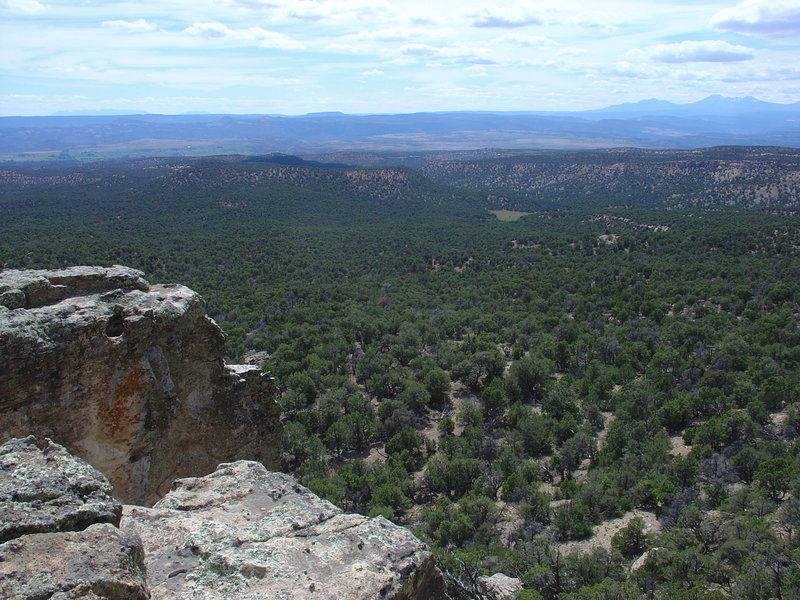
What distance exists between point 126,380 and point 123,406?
52 centimetres

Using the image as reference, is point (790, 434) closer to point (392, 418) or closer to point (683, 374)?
point (683, 374)

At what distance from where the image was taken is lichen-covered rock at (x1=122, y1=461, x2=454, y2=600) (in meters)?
6.76

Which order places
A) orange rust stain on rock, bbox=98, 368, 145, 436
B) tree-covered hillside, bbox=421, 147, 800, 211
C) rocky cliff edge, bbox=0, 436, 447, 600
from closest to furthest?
rocky cliff edge, bbox=0, 436, 447, 600 → orange rust stain on rock, bbox=98, 368, 145, 436 → tree-covered hillside, bbox=421, 147, 800, 211

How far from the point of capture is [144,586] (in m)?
6.10

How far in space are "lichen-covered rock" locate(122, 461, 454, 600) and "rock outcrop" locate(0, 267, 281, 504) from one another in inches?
118

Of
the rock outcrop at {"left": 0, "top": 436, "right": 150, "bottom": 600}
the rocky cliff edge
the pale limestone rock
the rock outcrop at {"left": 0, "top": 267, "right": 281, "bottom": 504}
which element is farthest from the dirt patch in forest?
the rock outcrop at {"left": 0, "top": 436, "right": 150, "bottom": 600}

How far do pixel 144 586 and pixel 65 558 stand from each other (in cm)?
90

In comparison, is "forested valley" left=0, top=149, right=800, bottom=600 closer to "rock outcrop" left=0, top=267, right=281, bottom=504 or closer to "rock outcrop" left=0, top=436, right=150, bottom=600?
"rock outcrop" left=0, top=267, right=281, bottom=504

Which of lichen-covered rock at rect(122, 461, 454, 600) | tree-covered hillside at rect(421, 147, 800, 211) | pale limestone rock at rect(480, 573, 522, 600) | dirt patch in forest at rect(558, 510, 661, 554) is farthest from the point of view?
tree-covered hillside at rect(421, 147, 800, 211)

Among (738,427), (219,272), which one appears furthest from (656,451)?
(219,272)

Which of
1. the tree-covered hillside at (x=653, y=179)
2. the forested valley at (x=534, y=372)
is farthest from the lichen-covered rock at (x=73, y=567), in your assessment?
the tree-covered hillside at (x=653, y=179)

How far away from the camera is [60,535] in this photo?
19.7 feet

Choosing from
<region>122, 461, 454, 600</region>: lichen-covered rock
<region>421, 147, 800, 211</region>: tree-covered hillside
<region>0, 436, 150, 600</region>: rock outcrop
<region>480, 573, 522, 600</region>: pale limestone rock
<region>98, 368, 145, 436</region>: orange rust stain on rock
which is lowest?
<region>480, 573, 522, 600</region>: pale limestone rock

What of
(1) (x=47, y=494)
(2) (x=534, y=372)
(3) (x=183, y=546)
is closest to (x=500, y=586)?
(3) (x=183, y=546)
